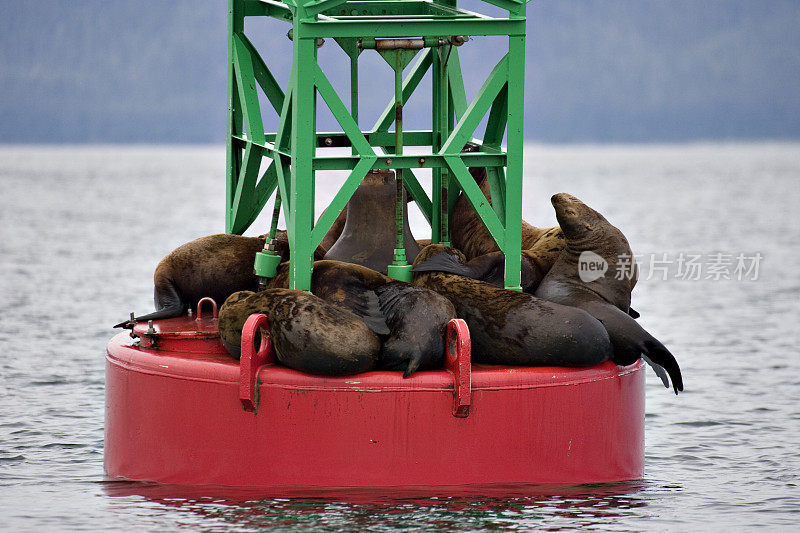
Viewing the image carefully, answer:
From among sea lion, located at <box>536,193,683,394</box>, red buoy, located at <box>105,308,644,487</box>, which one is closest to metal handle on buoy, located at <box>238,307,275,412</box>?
red buoy, located at <box>105,308,644,487</box>

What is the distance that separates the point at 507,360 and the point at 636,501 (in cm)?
157

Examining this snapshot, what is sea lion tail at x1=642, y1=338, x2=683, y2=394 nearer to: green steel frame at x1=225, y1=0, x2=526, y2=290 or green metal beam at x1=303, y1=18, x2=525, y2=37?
green steel frame at x1=225, y1=0, x2=526, y2=290

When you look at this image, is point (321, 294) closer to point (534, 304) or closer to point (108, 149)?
point (534, 304)

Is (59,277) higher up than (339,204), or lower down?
lower down

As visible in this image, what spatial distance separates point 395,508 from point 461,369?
1.08 m

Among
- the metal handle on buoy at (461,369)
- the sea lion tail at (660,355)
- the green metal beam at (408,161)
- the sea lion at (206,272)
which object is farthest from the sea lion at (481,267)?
the sea lion at (206,272)

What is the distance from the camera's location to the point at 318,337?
32.2ft

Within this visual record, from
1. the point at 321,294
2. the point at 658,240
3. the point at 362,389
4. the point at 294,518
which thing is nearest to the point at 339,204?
the point at 321,294

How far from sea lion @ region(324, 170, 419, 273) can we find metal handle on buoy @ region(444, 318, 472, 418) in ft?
6.01

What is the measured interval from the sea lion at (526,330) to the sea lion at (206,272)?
1.98 metres

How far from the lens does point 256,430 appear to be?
32.9 ft

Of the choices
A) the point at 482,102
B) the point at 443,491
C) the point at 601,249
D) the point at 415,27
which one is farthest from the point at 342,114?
the point at 443,491

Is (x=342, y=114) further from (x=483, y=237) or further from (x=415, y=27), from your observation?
(x=483, y=237)

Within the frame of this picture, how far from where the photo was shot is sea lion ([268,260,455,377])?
998 cm
